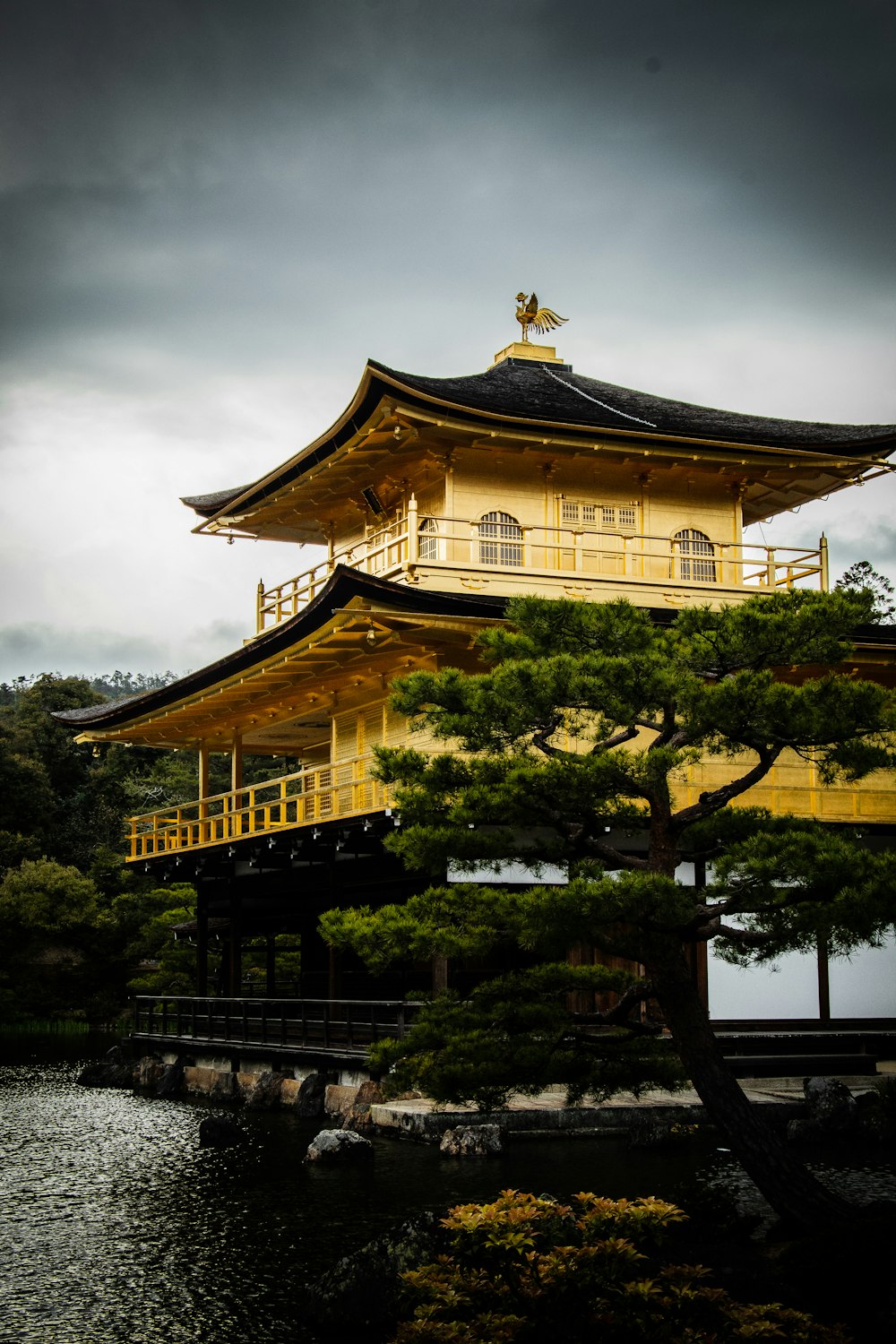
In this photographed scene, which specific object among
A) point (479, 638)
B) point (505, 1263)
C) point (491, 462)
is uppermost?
point (491, 462)

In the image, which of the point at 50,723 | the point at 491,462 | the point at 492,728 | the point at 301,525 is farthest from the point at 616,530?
the point at 50,723

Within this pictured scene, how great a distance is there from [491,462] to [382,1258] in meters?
16.5

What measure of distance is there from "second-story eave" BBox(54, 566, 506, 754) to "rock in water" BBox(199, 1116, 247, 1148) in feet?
23.3

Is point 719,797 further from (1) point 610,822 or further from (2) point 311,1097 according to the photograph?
(2) point 311,1097

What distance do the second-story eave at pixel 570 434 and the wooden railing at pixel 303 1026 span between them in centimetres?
932

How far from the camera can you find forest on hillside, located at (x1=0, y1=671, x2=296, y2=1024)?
150ft

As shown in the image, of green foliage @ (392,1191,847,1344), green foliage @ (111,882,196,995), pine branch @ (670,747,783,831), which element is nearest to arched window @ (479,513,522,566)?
pine branch @ (670,747,783,831)

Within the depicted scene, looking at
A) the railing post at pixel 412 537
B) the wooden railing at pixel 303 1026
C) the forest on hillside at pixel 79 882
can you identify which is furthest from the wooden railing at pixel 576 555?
the forest on hillside at pixel 79 882

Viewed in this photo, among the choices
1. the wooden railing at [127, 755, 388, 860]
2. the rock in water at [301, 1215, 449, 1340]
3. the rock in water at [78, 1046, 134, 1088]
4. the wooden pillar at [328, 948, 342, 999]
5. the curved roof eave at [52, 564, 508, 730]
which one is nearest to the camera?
the rock in water at [301, 1215, 449, 1340]

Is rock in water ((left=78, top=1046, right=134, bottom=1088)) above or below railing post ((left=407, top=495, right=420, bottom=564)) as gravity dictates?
below

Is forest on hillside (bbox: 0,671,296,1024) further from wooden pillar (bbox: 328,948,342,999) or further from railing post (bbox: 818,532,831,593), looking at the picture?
railing post (bbox: 818,532,831,593)

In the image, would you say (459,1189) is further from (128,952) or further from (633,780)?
(128,952)

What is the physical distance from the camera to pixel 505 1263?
29.8 feet

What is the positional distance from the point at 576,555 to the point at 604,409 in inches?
134
